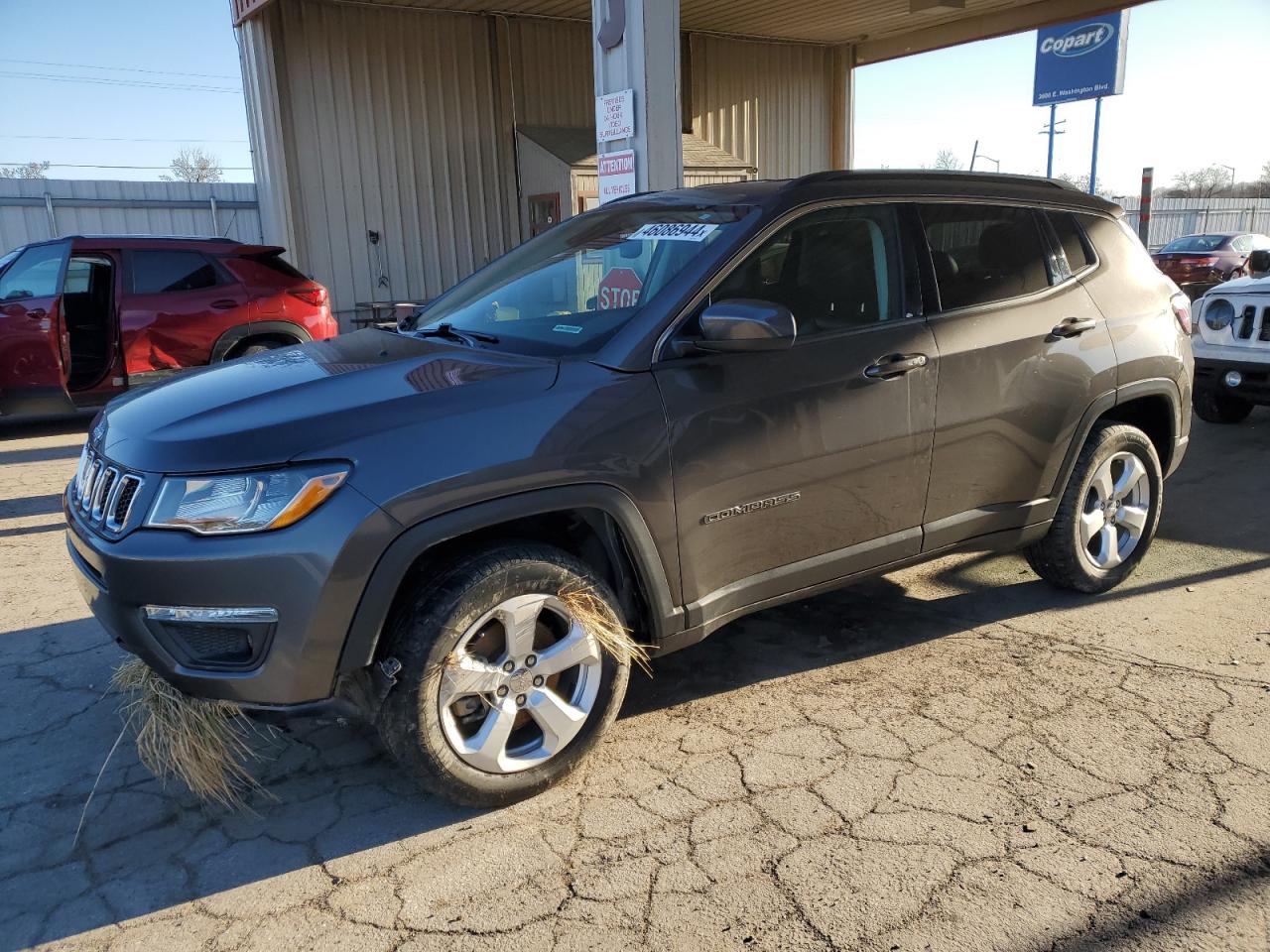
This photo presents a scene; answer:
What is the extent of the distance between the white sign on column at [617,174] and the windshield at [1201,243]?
1728cm

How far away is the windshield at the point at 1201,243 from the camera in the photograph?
19531 mm

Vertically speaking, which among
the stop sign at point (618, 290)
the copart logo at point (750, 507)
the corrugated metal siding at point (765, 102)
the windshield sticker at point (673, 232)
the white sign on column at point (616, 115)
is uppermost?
the corrugated metal siding at point (765, 102)

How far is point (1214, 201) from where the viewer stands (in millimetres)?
34000

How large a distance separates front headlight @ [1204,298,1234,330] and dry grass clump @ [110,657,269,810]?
24.0 feet

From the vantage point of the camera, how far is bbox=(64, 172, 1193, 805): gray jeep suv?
8.13 ft

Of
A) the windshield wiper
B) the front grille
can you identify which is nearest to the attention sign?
the windshield wiper

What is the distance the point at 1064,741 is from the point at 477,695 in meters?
1.90

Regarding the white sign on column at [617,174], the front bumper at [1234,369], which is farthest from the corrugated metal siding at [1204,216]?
the white sign on column at [617,174]

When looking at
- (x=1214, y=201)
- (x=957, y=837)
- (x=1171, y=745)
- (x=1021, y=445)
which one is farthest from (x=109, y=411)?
(x=1214, y=201)

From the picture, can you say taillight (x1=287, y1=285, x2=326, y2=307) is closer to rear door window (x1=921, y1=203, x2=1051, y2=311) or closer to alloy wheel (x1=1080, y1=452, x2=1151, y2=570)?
rear door window (x1=921, y1=203, x2=1051, y2=311)

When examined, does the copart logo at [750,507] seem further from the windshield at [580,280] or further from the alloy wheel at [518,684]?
the windshield at [580,280]

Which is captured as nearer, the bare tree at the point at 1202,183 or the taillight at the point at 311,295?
the taillight at the point at 311,295

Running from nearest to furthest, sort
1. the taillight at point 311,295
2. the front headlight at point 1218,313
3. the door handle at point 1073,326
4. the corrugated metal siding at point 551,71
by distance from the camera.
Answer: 1. the door handle at point 1073,326
2. the front headlight at point 1218,313
3. the taillight at point 311,295
4. the corrugated metal siding at point 551,71

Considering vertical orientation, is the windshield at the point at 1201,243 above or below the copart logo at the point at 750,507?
above
